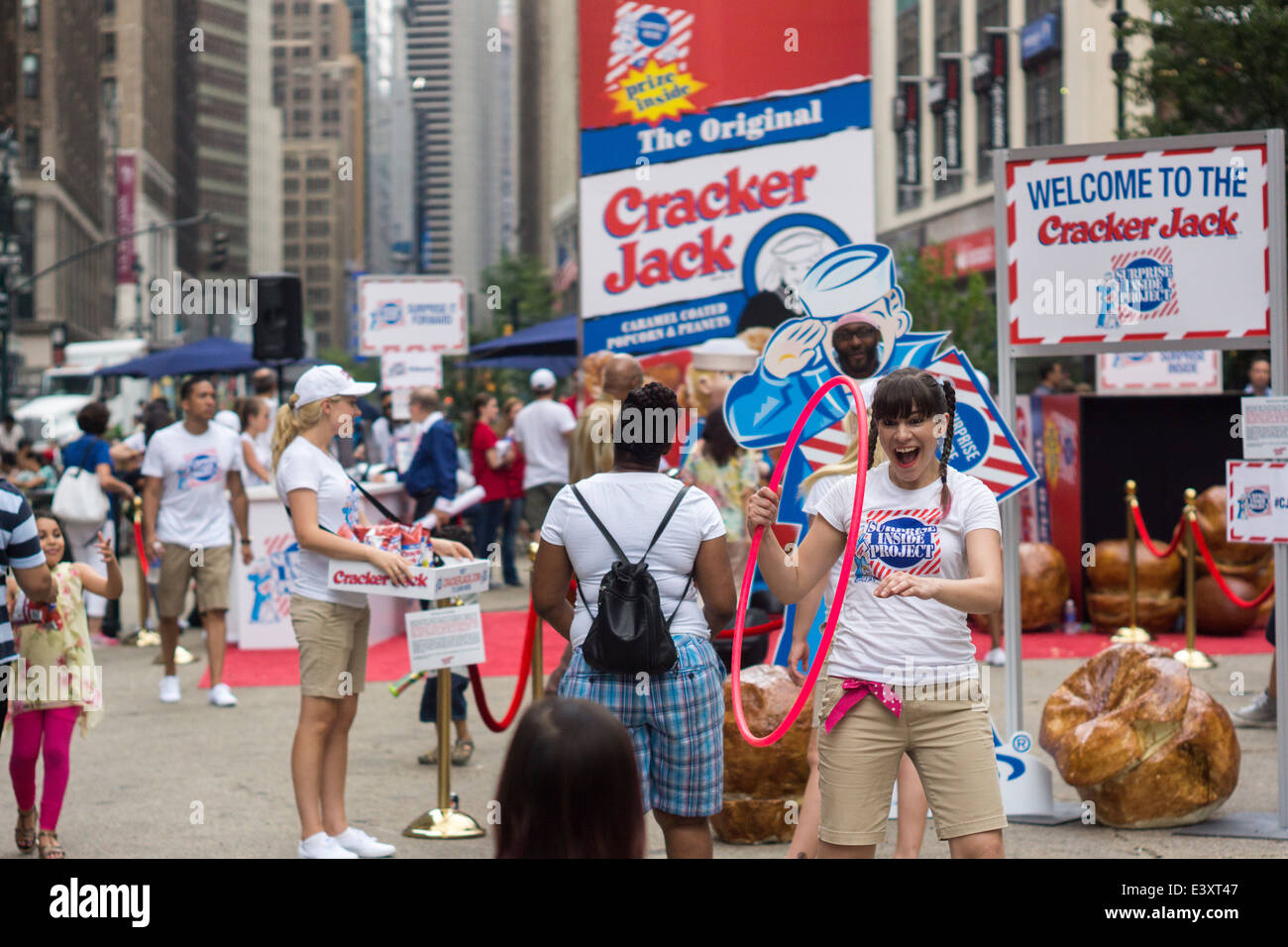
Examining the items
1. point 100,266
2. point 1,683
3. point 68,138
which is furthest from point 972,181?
point 100,266

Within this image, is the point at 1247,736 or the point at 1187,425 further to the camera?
the point at 1187,425

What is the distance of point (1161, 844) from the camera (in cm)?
661

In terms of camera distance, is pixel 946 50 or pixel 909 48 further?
pixel 909 48

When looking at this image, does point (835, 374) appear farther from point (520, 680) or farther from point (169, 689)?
point (169, 689)

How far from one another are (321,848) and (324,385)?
182 cm

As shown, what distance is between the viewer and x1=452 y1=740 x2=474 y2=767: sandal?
28.0 ft

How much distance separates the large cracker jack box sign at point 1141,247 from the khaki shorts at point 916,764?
2.96m

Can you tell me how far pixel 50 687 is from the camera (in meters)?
6.59

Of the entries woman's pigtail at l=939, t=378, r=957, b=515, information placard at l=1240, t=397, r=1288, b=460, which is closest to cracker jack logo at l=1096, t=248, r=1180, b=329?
information placard at l=1240, t=397, r=1288, b=460

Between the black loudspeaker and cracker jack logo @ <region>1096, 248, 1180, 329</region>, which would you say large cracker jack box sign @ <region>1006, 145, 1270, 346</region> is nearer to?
cracker jack logo @ <region>1096, 248, 1180, 329</region>

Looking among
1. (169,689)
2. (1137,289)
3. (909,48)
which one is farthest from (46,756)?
(909,48)

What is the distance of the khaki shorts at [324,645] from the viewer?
6262mm

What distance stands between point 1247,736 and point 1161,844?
2.63m
